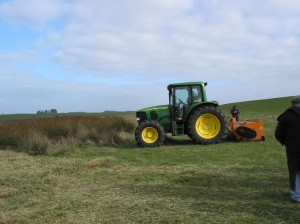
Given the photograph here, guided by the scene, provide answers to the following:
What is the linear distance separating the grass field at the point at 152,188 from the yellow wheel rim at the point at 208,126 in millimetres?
1992

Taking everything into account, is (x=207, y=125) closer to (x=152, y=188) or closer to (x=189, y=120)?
(x=189, y=120)

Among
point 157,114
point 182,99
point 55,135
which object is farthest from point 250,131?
point 55,135

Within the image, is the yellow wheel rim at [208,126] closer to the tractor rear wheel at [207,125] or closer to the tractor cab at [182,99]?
the tractor rear wheel at [207,125]

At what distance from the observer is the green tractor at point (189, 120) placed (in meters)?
13.5

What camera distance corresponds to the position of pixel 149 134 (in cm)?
1368

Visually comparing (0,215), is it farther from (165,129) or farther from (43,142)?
(165,129)

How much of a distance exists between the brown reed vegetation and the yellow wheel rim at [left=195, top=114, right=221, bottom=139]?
337cm

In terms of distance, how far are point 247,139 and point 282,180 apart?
6325 mm

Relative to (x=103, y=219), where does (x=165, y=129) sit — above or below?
above

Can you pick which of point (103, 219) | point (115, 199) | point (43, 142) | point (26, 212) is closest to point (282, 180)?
point (115, 199)

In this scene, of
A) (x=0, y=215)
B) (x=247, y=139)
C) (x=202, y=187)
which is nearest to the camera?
(x=0, y=215)

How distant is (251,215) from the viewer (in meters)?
5.43

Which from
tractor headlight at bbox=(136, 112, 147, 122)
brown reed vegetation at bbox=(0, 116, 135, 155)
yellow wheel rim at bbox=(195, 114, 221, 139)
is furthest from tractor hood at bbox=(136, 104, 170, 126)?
brown reed vegetation at bbox=(0, 116, 135, 155)

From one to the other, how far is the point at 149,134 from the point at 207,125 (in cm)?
198
